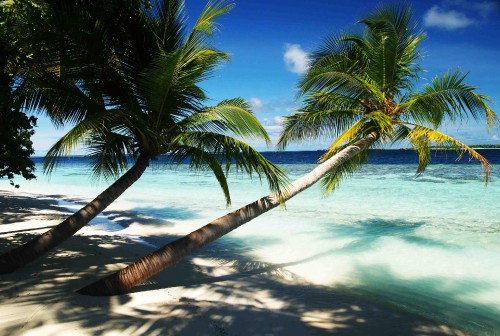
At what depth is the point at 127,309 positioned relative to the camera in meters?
3.43

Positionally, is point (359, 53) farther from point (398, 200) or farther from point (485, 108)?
point (398, 200)

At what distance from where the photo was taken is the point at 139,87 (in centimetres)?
457

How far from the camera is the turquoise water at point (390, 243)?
480cm

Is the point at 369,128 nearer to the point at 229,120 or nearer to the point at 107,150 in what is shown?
the point at 229,120

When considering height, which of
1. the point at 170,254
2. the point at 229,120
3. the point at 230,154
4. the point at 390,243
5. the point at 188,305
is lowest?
the point at 390,243

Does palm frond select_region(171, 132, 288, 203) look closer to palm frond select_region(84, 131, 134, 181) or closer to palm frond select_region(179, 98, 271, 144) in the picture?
palm frond select_region(179, 98, 271, 144)

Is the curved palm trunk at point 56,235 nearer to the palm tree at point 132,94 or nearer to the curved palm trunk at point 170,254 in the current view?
the palm tree at point 132,94

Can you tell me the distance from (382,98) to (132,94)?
12.9 feet

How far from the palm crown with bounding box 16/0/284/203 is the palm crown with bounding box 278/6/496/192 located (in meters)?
2.02

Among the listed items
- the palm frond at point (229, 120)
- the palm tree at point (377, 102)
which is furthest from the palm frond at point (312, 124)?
the palm frond at point (229, 120)

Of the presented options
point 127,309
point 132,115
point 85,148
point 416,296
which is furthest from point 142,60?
point 416,296

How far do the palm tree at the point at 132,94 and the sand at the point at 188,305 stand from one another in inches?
32.6

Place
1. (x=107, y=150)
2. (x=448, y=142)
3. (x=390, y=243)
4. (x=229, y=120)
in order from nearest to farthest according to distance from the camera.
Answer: (x=229, y=120) → (x=107, y=150) → (x=448, y=142) → (x=390, y=243)

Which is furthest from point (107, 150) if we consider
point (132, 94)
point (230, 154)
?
point (230, 154)
